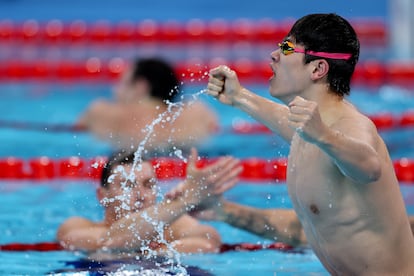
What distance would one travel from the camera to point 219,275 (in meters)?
3.19

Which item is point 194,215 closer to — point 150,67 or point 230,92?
point 230,92

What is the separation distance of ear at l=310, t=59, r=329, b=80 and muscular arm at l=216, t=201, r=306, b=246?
0.87 meters

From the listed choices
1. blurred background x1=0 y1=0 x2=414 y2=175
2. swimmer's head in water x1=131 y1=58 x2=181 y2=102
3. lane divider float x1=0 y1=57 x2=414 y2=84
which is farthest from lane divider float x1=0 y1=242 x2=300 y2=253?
lane divider float x1=0 y1=57 x2=414 y2=84

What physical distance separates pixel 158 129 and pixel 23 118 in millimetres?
1938

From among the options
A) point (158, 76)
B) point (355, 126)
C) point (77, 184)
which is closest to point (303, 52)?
point (355, 126)

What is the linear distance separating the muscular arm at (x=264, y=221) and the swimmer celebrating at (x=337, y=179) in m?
0.60

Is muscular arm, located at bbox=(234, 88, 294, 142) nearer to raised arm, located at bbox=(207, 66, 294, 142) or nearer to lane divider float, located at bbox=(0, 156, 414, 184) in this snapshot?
raised arm, located at bbox=(207, 66, 294, 142)

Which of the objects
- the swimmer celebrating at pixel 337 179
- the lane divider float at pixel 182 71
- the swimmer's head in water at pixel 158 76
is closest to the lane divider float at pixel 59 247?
the swimmer celebrating at pixel 337 179

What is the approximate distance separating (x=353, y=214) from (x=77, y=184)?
2.57 meters

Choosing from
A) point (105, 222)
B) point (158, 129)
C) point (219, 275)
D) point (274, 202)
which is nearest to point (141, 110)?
point (158, 129)

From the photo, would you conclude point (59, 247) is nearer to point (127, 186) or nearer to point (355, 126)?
point (127, 186)

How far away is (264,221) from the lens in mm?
3330

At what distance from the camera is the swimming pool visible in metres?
3.40

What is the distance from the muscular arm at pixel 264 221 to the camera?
10.9 feet
